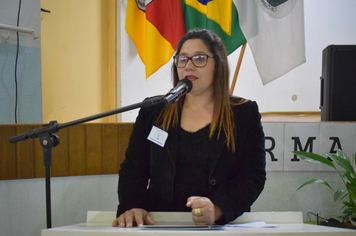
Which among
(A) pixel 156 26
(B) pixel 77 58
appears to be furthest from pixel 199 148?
(B) pixel 77 58

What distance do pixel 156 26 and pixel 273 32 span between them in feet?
3.17

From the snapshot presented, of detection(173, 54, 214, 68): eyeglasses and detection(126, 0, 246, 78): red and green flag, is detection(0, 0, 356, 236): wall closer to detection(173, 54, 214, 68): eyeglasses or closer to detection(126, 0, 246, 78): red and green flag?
detection(126, 0, 246, 78): red and green flag

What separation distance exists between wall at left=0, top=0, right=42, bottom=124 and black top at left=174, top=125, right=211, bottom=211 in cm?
171

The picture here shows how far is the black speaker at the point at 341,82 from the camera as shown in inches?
77.4

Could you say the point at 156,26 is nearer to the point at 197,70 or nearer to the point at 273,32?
the point at 273,32

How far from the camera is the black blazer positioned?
3.47 ft

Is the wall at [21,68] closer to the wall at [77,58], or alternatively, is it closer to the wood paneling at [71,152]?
the wall at [77,58]

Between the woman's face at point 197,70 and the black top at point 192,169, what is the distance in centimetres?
19

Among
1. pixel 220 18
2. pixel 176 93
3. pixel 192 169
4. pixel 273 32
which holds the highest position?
pixel 220 18

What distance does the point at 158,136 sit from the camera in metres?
1.16

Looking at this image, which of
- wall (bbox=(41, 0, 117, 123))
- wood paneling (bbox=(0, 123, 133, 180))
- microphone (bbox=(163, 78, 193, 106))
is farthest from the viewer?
wall (bbox=(41, 0, 117, 123))

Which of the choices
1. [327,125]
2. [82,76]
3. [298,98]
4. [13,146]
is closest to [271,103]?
[298,98]

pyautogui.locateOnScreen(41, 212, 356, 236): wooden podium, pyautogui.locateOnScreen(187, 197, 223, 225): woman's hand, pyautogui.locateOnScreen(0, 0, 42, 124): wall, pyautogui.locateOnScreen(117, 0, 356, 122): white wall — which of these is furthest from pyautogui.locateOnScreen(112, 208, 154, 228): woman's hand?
pyautogui.locateOnScreen(117, 0, 356, 122): white wall

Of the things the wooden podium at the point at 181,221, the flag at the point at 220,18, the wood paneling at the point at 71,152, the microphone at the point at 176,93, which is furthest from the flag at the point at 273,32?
the wooden podium at the point at 181,221
